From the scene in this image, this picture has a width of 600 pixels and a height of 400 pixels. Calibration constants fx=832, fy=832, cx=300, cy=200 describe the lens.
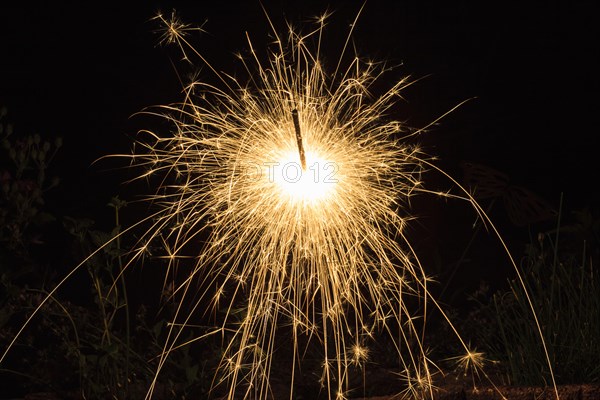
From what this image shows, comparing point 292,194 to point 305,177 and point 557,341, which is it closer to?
point 305,177

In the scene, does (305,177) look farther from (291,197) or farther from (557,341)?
(557,341)

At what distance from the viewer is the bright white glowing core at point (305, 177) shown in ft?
7.45

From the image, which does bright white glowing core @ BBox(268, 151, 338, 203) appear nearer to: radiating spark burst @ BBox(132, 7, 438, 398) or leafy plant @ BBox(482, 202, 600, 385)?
radiating spark burst @ BBox(132, 7, 438, 398)

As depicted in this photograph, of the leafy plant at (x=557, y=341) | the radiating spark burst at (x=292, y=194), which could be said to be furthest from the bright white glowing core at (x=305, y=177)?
the leafy plant at (x=557, y=341)

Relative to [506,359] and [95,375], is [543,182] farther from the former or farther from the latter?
[95,375]

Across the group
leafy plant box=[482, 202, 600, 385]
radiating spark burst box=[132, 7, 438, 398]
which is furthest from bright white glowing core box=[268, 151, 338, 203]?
leafy plant box=[482, 202, 600, 385]

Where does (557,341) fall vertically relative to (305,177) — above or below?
below

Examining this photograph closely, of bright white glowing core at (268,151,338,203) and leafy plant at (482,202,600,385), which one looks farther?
bright white glowing core at (268,151,338,203)

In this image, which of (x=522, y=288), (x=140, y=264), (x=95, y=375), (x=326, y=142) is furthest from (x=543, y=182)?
(x=95, y=375)

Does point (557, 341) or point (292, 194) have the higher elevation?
point (292, 194)

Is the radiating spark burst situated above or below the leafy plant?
above

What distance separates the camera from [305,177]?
226 centimetres

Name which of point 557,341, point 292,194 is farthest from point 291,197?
point 557,341

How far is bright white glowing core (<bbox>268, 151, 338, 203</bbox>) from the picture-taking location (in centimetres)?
227
